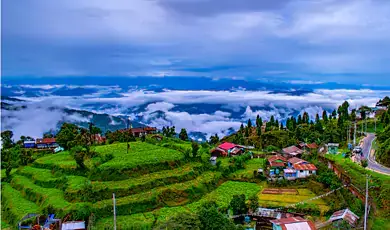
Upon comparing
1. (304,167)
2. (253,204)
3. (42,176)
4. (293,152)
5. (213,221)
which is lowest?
(253,204)

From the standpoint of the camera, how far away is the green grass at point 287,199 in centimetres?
2839

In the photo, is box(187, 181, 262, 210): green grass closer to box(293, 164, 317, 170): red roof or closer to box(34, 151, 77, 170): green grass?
box(293, 164, 317, 170): red roof

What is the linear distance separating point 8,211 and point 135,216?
11.1 meters

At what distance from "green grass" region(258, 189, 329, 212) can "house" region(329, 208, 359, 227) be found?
1.98 meters

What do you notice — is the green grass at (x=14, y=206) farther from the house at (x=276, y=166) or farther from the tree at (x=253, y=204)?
the house at (x=276, y=166)

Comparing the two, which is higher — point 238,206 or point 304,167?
point 304,167

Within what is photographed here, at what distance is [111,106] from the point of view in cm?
11069

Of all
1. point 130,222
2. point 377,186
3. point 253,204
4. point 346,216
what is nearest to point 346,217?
point 346,216

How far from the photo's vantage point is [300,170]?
33.9 metres

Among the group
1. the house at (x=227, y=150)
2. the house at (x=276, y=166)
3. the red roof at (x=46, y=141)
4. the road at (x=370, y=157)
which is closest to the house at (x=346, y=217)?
the road at (x=370, y=157)

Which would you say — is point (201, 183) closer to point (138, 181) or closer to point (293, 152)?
point (138, 181)

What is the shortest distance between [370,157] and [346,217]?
13.1 meters

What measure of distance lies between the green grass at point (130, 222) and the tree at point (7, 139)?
3482cm

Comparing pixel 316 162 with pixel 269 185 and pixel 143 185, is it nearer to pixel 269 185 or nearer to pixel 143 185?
pixel 269 185
